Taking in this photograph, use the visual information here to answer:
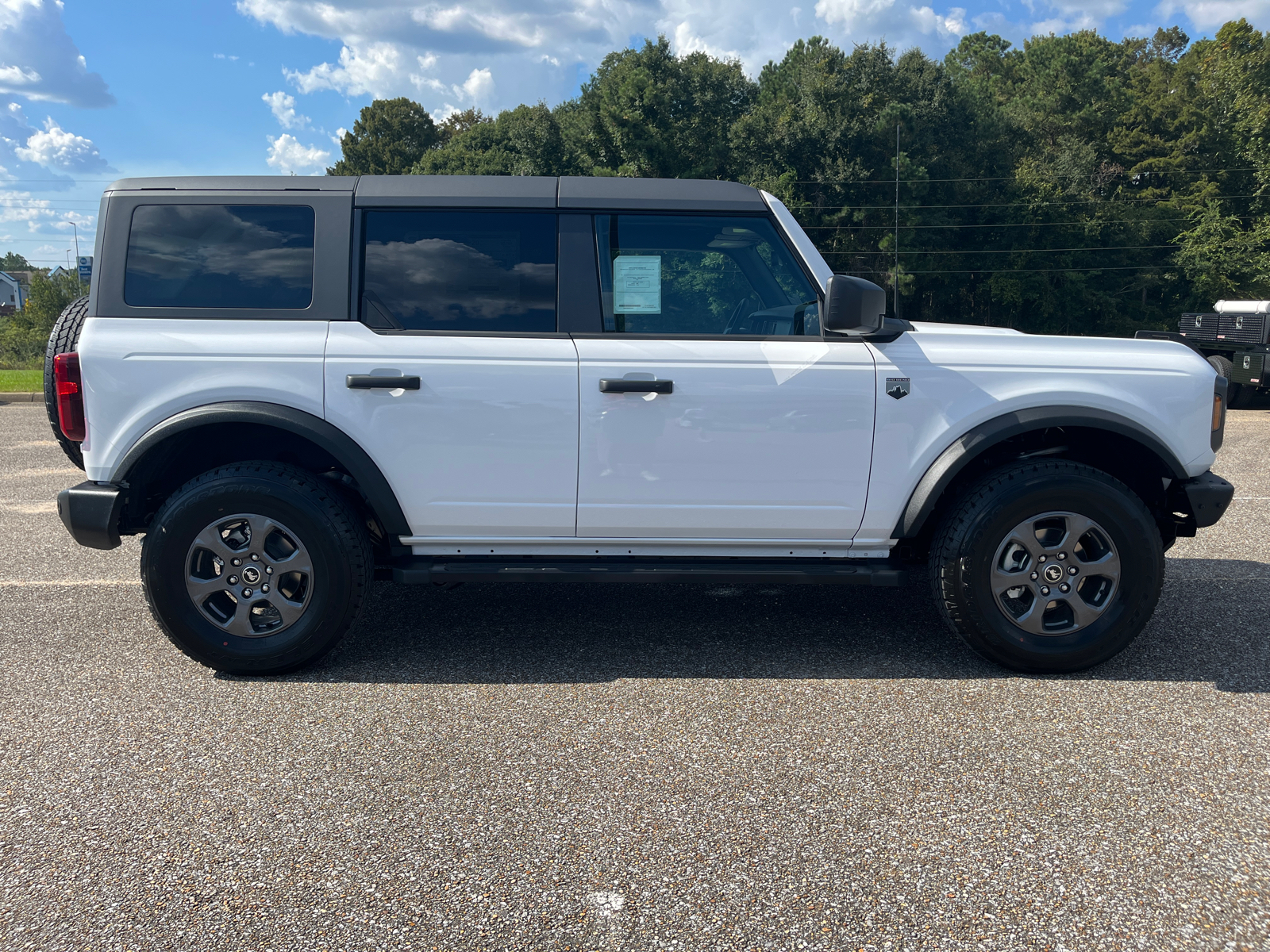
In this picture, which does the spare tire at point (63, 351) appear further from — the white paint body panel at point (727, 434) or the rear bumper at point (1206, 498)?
the rear bumper at point (1206, 498)

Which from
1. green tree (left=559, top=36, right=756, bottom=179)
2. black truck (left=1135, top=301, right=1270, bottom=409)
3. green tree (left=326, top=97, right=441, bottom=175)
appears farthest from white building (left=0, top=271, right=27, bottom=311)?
black truck (left=1135, top=301, right=1270, bottom=409)

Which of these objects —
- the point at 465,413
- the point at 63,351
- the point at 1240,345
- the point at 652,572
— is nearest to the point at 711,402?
the point at 652,572

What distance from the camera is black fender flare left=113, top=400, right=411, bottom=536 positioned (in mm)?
3705

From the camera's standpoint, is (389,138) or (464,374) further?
(389,138)

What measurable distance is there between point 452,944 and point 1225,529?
642cm

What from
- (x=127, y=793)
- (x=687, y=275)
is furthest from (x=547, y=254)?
(x=127, y=793)

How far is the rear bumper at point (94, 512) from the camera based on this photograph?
375 cm

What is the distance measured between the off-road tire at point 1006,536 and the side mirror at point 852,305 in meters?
0.83

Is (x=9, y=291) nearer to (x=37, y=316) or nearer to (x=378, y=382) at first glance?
(x=37, y=316)

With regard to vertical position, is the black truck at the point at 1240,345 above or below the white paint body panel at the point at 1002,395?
above

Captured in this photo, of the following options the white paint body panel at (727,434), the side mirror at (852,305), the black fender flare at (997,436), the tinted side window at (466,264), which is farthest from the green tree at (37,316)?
the black fender flare at (997,436)

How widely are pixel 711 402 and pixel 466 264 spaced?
3.80ft

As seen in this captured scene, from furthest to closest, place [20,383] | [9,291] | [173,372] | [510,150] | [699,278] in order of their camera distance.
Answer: [9,291] < [510,150] < [20,383] < [699,278] < [173,372]

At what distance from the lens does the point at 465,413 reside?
374cm
